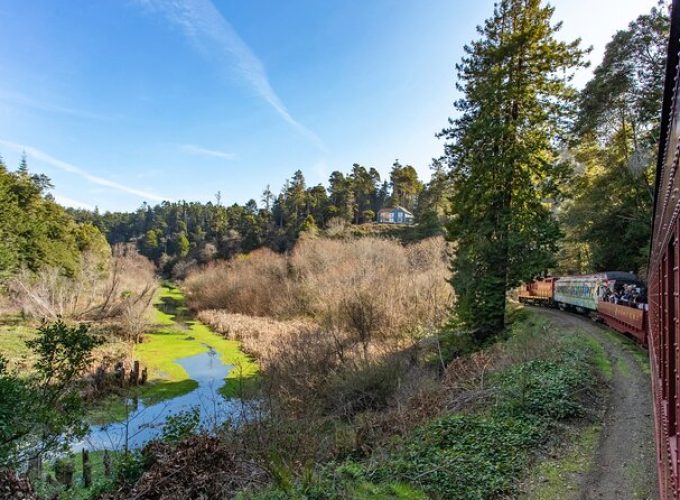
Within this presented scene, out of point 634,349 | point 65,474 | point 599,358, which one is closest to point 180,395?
point 65,474

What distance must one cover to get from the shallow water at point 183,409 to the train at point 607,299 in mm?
13499

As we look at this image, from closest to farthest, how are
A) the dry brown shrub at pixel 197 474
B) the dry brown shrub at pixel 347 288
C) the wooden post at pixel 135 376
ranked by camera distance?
the dry brown shrub at pixel 197 474 < the wooden post at pixel 135 376 < the dry brown shrub at pixel 347 288

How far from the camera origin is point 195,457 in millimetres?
8234

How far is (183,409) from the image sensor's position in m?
17.4

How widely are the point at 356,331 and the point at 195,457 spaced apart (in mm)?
11799

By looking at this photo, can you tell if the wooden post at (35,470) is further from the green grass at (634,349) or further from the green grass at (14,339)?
the green grass at (634,349)

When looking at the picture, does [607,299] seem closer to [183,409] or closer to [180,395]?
[183,409]

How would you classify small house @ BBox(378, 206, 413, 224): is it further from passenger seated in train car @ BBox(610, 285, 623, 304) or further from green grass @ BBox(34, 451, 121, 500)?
green grass @ BBox(34, 451, 121, 500)

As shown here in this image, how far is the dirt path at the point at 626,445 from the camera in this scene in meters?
5.97

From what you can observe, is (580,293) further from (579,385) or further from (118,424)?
(118,424)

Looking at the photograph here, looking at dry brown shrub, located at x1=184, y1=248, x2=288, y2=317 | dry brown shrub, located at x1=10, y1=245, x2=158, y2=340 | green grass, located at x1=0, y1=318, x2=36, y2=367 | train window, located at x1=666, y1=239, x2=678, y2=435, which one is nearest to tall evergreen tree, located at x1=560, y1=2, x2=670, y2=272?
train window, located at x1=666, y1=239, x2=678, y2=435

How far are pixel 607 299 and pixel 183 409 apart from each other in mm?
20477

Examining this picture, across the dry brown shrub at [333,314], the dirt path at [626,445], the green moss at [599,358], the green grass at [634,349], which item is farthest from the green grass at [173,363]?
the green grass at [634,349]

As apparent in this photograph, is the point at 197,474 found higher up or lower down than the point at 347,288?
lower down
